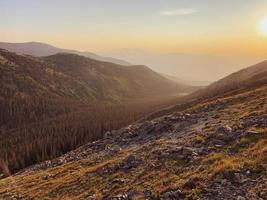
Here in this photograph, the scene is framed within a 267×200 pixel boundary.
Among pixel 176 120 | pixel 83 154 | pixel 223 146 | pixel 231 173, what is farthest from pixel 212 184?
pixel 83 154

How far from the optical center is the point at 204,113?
68000mm

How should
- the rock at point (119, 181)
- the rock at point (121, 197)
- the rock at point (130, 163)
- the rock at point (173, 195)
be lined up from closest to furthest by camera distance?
the rock at point (173, 195)
the rock at point (121, 197)
the rock at point (119, 181)
the rock at point (130, 163)

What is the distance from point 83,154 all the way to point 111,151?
1185 centimetres

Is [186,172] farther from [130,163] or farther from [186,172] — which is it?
[130,163]

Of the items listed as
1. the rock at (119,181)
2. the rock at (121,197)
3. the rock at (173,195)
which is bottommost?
the rock at (119,181)

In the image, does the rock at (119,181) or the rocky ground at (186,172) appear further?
the rock at (119,181)

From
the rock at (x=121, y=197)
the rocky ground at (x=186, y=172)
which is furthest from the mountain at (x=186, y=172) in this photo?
the rock at (x=121, y=197)

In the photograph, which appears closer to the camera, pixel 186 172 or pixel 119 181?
pixel 186 172

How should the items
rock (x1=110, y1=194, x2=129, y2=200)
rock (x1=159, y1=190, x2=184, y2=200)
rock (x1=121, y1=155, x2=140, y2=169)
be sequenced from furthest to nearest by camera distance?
1. rock (x1=121, y1=155, x2=140, y2=169)
2. rock (x1=110, y1=194, x2=129, y2=200)
3. rock (x1=159, y1=190, x2=184, y2=200)

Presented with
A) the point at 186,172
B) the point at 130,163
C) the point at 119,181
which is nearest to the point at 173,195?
the point at 186,172

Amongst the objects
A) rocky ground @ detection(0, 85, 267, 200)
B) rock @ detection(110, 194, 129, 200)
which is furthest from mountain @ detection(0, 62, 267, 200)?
rock @ detection(110, 194, 129, 200)

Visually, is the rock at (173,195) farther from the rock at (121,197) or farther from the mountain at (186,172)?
the rock at (121,197)

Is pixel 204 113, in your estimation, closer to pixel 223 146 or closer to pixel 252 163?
pixel 223 146

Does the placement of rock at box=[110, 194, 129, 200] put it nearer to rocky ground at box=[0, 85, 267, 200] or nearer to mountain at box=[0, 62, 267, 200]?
rocky ground at box=[0, 85, 267, 200]
